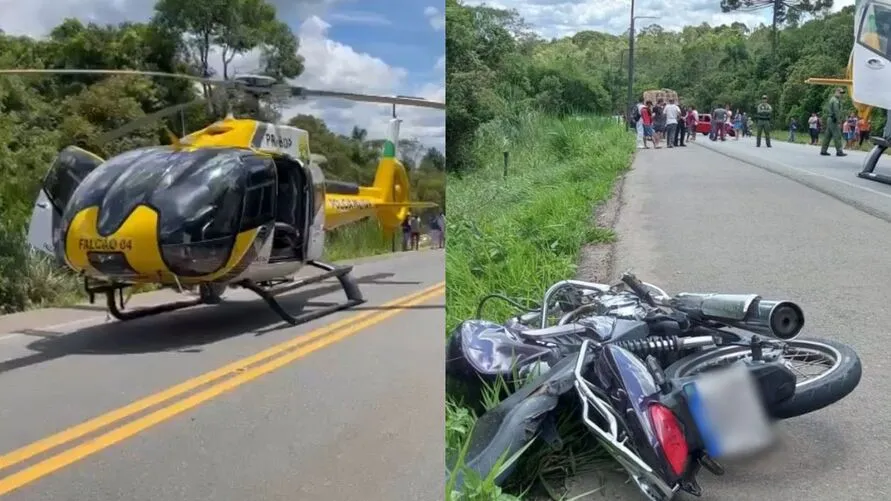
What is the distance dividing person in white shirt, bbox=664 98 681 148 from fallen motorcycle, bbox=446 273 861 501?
30 cm

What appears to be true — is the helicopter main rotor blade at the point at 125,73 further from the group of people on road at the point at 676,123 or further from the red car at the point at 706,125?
the red car at the point at 706,125

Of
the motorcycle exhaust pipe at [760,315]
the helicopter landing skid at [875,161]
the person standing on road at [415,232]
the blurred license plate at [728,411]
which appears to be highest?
the helicopter landing skid at [875,161]

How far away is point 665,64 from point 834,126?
1.25 feet

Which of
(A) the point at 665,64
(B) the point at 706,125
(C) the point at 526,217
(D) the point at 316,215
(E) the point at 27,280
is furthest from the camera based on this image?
(B) the point at 706,125

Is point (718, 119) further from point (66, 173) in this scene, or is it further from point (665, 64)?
point (66, 173)

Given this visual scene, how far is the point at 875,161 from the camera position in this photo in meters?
1.81

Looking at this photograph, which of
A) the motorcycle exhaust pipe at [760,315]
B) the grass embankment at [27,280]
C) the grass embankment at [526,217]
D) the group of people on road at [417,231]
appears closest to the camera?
the grass embankment at [27,280]

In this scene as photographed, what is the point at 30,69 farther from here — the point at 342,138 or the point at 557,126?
the point at 557,126

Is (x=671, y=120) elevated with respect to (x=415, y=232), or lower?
elevated

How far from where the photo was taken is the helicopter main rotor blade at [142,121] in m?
1.07

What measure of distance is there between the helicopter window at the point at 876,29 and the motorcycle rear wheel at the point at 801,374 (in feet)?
1.86

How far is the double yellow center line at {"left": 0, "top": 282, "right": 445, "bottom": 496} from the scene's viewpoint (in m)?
1.05

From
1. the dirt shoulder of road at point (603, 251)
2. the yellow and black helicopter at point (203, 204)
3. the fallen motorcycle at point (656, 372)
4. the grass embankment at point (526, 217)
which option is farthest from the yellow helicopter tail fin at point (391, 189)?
the dirt shoulder of road at point (603, 251)

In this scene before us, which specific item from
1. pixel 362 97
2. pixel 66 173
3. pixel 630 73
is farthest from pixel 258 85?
pixel 630 73
